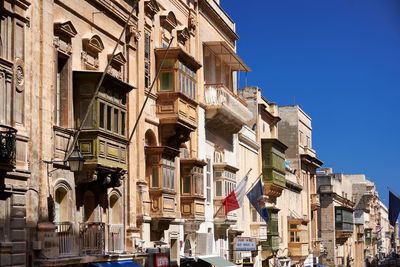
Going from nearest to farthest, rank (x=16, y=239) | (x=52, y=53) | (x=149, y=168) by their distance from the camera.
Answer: (x=16, y=239)
(x=52, y=53)
(x=149, y=168)

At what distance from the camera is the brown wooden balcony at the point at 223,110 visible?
36.9 meters

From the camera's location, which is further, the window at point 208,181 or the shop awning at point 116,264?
the window at point 208,181

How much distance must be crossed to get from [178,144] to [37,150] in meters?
11.0

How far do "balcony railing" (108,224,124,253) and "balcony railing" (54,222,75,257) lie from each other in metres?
2.99

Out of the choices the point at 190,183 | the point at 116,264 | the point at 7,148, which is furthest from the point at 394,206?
the point at 7,148

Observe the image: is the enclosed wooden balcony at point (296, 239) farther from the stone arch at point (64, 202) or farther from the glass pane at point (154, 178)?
the stone arch at point (64, 202)

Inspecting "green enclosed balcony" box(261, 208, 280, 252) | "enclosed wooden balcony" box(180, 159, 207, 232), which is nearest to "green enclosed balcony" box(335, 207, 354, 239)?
"green enclosed balcony" box(261, 208, 280, 252)

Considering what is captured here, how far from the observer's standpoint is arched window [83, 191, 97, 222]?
24219mm

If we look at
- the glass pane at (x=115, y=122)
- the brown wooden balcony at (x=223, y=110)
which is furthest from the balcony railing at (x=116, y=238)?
the brown wooden balcony at (x=223, y=110)

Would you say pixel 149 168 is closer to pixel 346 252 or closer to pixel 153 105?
pixel 153 105

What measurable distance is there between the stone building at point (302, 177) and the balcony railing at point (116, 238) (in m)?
32.6

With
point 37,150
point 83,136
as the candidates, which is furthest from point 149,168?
point 37,150

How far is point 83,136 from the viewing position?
2275 centimetres

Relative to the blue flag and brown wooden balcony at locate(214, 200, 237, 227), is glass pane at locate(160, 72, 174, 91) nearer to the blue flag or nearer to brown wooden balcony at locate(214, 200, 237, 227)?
brown wooden balcony at locate(214, 200, 237, 227)
